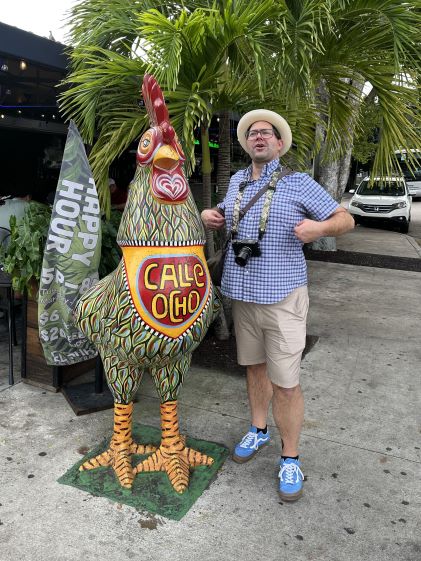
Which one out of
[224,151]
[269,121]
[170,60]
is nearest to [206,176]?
[224,151]

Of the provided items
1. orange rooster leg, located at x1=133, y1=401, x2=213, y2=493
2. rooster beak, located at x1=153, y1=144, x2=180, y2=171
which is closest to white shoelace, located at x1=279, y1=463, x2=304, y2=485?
orange rooster leg, located at x1=133, y1=401, x2=213, y2=493

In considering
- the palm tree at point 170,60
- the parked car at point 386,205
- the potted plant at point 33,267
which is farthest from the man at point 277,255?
the parked car at point 386,205

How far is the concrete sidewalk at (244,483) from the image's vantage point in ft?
7.43

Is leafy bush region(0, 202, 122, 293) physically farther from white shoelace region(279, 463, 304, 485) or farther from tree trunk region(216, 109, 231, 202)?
white shoelace region(279, 463, 304, 485)

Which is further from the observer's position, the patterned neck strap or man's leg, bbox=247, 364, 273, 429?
man's leg, bbox=247, 364, 273, 429

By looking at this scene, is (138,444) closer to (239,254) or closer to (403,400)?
(239,254)

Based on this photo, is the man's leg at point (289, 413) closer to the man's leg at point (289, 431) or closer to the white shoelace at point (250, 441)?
the man's leg at point (289, 431)

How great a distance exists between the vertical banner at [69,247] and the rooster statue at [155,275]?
0.66 m

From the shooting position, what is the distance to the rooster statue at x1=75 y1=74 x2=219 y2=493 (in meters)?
2.26

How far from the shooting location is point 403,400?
3.80 metres

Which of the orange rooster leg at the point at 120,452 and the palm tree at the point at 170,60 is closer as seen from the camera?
the orange rooster leg at the point at 120,452

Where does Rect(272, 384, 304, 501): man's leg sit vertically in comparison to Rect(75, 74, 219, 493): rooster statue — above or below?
below

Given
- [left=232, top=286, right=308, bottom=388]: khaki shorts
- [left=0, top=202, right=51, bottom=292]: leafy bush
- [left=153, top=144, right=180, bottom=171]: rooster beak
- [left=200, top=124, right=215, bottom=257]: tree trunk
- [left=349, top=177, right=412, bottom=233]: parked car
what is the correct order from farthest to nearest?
[left=349, top=177, right=412, bottom=233]: parked car < [left=200, top=124, right=215, bottom=257]: tree trunk < [left=0, top=202, right=51, bottom=292]: leafy bush < [left=232, top=286, right=308, bottom=388]: khaki shorts < [left=153, top=144, right=180, bottom=171]: rooster beak

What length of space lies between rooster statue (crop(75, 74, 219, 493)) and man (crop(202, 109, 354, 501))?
0.27 m
